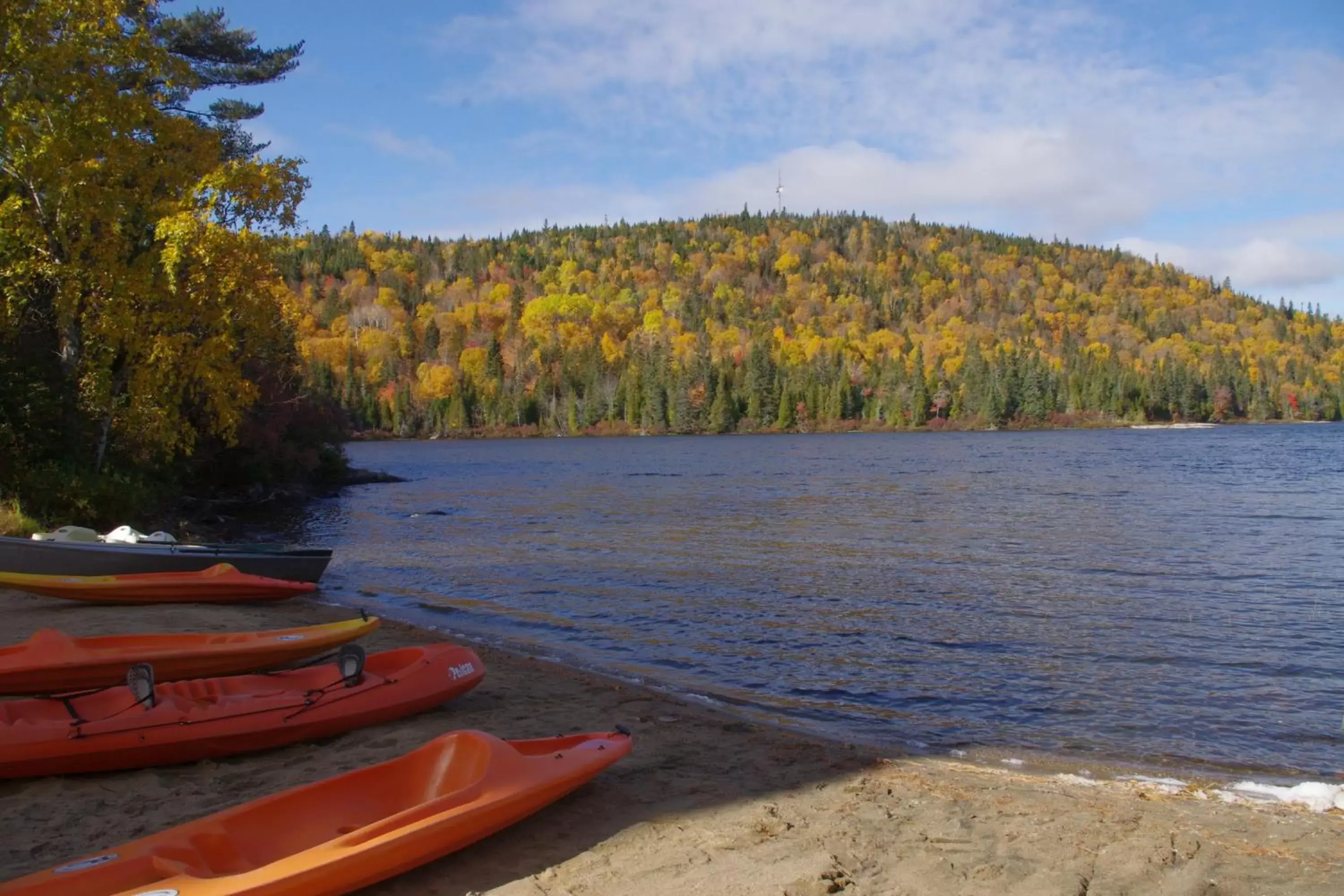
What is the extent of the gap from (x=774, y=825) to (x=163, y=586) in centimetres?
1132

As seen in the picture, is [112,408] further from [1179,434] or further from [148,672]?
[1179,434]

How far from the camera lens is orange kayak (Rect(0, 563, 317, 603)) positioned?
13055 mm

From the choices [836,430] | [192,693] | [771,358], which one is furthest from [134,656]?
[771,358]

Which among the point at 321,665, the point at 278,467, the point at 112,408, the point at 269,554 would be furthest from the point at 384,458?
the point at 321,665

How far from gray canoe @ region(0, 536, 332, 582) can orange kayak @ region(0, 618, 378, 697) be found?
579cm

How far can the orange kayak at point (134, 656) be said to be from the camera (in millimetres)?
8227

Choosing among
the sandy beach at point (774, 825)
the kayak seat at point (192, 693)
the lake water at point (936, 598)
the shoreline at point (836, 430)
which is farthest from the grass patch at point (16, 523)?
the shoreline at point (836, 430)

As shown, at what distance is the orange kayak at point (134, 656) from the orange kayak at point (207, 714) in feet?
3.57

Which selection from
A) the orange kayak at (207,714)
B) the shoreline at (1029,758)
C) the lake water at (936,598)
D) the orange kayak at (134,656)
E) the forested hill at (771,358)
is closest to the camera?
the orange kayak at (207,714)

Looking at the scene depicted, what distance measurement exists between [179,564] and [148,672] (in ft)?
29.1

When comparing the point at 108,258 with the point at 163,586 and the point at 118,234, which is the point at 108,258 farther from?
the point at 163,586

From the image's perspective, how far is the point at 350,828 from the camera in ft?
17.4

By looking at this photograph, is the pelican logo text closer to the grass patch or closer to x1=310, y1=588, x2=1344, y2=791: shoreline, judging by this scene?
x1=310, y1=588, x2=1344, y2=791: shoreline

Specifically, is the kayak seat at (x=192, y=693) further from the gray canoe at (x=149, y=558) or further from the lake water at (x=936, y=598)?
the gray canoe at (x=149, y=558)
